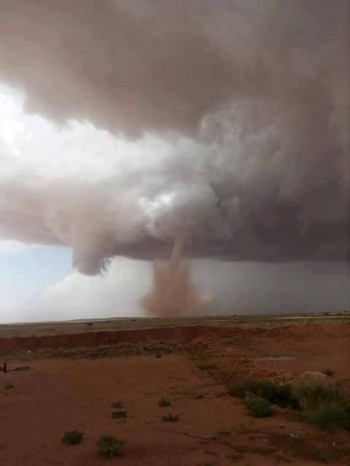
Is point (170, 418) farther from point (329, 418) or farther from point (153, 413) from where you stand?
point (329, 418)

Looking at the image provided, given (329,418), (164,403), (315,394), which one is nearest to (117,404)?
(164,403)

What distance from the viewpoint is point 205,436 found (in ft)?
52.0

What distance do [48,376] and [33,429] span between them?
1582 centimetres

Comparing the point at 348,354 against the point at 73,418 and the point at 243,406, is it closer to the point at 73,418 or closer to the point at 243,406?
the point at 243,406

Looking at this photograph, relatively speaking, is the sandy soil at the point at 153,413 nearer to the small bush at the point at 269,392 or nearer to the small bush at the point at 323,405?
the small bush at the point at 323,405

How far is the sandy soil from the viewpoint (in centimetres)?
1373

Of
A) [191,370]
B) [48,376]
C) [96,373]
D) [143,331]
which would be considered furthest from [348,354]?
[143,331]

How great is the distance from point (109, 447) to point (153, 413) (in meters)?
6.37

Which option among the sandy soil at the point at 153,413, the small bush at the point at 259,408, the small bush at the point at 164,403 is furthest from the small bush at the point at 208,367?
the small bush at the point at 259,408

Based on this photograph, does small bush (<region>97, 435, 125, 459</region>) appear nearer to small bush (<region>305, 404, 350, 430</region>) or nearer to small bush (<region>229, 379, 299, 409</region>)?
small bush (<region>305, 404, 350, 430</region>)

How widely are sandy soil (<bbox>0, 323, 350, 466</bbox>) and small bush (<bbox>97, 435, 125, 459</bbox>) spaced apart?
0.64 ft

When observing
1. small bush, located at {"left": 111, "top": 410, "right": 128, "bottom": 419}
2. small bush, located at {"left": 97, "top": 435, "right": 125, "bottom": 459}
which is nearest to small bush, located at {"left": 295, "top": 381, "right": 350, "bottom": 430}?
small bush, located at {"left": 111, "top": 410, "right": 128, "bottom": 419}

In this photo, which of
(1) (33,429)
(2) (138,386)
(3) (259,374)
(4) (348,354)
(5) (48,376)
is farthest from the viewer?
(4) (348,354)

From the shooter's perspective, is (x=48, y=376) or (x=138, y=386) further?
(x=48, y=376)
